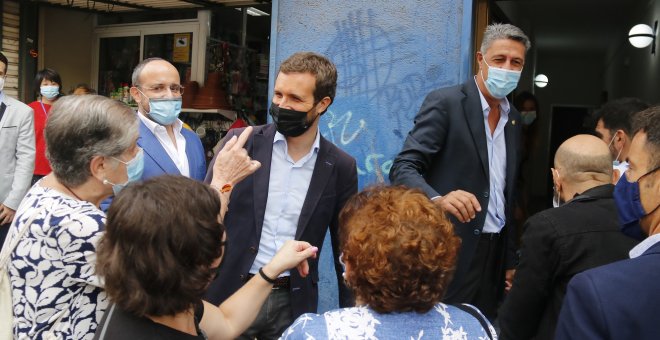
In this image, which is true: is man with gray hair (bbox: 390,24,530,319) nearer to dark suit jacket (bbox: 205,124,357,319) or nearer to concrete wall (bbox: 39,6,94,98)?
dark suit jacket (bbox: 205,124,357,319)

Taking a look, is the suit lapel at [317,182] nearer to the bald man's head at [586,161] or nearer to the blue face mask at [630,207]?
the bald man's head at [586,161]

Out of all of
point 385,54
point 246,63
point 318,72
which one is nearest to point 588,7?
point 246,63

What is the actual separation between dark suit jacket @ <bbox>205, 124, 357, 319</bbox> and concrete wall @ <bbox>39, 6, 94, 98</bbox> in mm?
6033

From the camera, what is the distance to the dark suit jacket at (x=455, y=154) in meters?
3.20

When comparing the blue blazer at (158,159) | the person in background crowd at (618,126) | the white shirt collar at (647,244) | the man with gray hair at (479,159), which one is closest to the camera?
the white shirt collar at (647,244)

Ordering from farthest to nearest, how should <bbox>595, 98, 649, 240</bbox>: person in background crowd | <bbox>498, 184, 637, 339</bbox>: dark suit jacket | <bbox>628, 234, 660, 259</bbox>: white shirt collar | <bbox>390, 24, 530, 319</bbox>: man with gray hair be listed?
<bbox>595, 98, 649, 240</bbox>: person in background crowd < <bbox>390, 24, 530, 319</bbox>: man with gray hair < <bbox>498, 184, 637, 339</bbox>: dark suit jacket < <bbox>628, 234, 660, 259</bbox>: white shirt collar

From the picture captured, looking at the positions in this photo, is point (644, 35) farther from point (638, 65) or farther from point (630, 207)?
point (630, 207)

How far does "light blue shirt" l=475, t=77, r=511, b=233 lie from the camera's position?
330 centimetres

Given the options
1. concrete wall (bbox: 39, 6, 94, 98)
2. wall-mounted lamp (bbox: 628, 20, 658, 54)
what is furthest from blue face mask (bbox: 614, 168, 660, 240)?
concrete wall (bbox: 39, 6, 94, 98)

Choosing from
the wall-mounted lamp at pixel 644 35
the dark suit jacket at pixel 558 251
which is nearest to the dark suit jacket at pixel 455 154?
the dark suit jacket at pixel 558 251

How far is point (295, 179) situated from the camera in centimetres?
285

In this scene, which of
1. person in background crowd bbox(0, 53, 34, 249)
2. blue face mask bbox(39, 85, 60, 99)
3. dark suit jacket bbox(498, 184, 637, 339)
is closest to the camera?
dark suit jacket bbox(498, 184, 637, 339)

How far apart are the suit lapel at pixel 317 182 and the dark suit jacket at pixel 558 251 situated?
0.96 m

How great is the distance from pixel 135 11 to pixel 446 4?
468 centimetres
